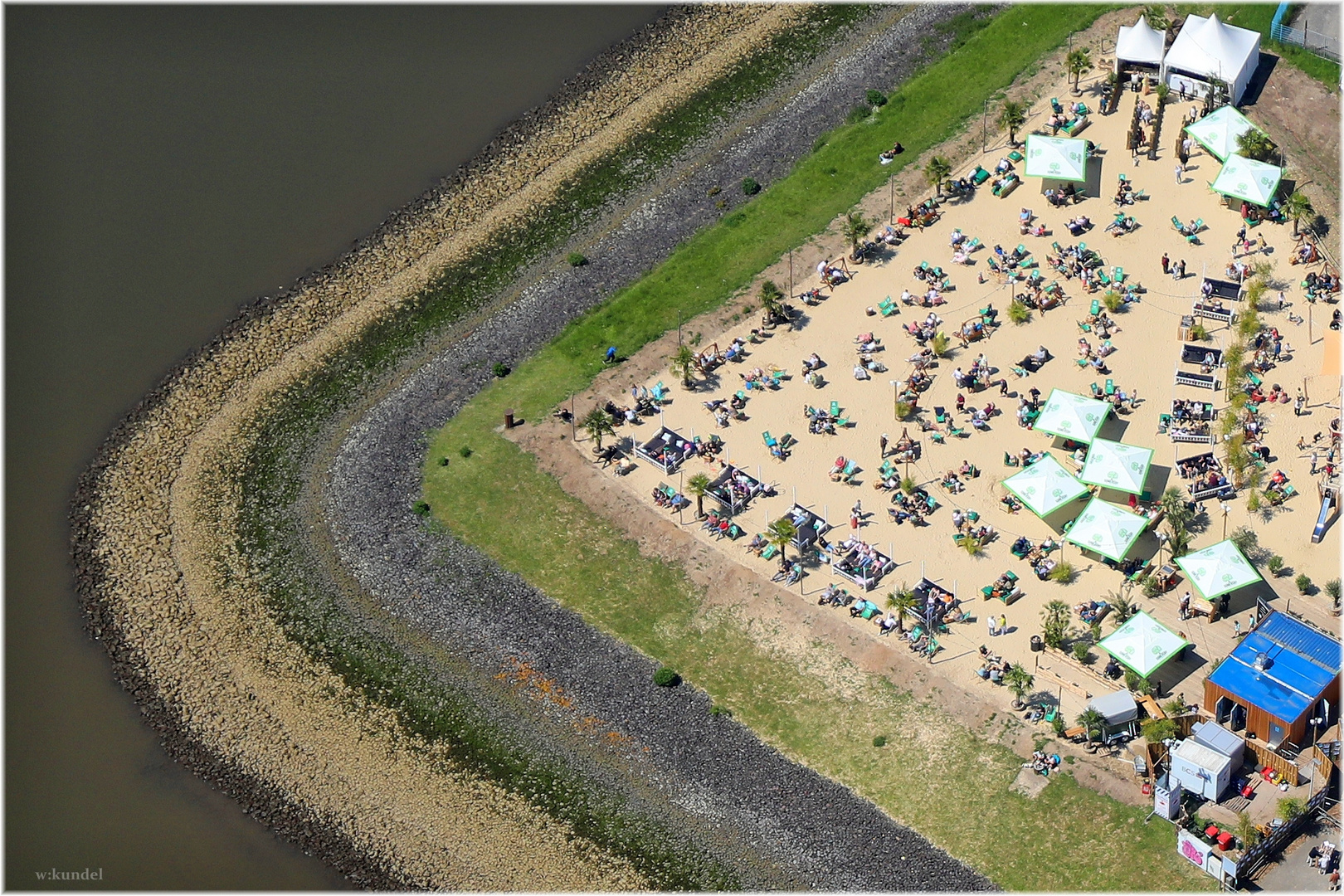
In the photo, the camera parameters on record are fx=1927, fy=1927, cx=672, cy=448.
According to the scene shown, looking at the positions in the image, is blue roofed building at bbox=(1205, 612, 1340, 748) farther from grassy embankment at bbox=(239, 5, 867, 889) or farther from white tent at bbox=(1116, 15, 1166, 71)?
white tent at bbox=(1116, 15, 1166, 71)

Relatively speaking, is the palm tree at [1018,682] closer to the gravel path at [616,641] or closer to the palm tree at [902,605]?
the palm tree at [902,605]

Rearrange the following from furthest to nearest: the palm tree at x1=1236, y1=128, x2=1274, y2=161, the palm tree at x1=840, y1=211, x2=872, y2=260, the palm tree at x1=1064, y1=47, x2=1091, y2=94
A: the palm tree at x1=1064, y1=47, x2=1091, y2=94 < the palm tree at x1=1236, y1=128, x2=1274, y2=161 < the palm tree at x1=840, y1=211, x2=872, y2=260

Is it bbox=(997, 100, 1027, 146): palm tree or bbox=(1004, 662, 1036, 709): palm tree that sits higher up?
bbox=(997, 100, 1027, 146): palm tree

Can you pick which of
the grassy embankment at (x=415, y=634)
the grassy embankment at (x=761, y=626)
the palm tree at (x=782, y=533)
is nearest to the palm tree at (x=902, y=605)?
the grassy embankment at (x=761, y=626)

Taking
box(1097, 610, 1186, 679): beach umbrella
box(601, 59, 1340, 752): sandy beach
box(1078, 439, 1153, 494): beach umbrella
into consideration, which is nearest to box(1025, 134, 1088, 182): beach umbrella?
box(601, 59, 1340, 752): sandy beach

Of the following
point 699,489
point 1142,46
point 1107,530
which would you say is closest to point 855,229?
point 699,489

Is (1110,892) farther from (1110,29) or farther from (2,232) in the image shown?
(2,232)

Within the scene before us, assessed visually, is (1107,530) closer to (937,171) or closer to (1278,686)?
(1278,686)
